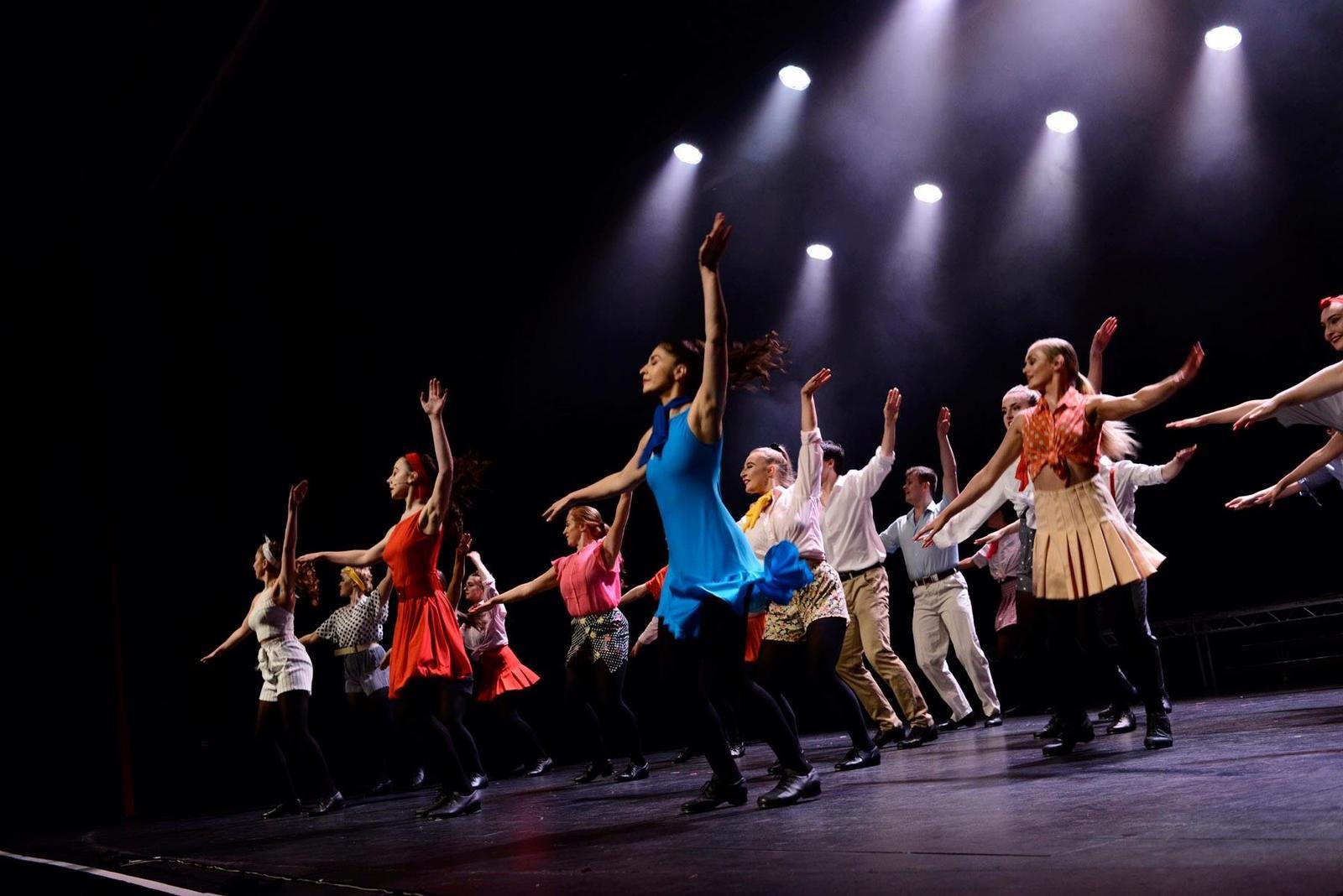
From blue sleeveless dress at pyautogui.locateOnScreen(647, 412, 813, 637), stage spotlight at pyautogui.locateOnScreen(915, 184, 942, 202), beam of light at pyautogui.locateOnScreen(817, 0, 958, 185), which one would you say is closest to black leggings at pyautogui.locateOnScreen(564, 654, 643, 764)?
blue sleeveless dress at pyautogui.locateOnScreen(647, 412, 813, 637)

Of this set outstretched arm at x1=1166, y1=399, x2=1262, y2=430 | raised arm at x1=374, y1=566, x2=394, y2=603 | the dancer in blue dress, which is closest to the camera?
the dancer in blue dress

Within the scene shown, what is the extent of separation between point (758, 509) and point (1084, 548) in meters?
1.60

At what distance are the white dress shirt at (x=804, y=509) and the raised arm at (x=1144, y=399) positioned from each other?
4.01 ft

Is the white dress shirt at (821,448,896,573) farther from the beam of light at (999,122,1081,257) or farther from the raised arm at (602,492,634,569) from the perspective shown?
the beam of light at (999,122,1081,257)

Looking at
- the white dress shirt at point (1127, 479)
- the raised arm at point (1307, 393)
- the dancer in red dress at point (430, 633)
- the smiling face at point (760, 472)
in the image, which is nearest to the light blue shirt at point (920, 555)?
the white dress shirt at point (1127, 479)

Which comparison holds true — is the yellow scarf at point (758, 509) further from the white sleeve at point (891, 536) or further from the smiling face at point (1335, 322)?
the white sleeve at point (891, 536)

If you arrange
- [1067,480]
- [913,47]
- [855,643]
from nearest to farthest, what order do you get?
[1067,480]
[855,643]
[913,47]

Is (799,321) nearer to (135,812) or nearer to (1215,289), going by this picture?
(1215,289)

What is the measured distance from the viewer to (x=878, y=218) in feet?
30.6

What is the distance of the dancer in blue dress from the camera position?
331cm

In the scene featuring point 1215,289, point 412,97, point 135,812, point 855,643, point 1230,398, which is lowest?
point 135,812

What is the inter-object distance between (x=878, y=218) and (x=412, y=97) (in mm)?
4241

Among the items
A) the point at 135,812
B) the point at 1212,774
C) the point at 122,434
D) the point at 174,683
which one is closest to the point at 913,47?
the point at 1212,774

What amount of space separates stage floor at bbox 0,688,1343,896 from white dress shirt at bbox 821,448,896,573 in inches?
54.1
